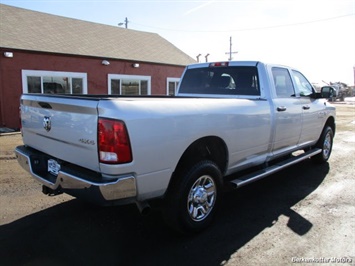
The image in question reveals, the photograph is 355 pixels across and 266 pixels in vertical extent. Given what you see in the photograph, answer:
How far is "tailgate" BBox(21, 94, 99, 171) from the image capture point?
118 inches

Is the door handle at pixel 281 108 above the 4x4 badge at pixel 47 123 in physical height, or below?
above

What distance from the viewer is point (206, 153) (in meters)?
3.95

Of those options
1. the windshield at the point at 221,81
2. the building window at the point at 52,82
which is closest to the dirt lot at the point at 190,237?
the windshield at the point at 221,81

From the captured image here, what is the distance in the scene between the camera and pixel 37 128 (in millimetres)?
3797

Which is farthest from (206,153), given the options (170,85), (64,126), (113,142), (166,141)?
(170,85)

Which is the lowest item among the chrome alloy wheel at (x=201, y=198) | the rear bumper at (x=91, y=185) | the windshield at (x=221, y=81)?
the chrome alloy wheel at (x=201, y=198)

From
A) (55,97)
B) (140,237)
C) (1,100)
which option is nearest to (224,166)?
(140,237)

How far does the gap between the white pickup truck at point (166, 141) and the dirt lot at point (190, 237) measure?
0.37 meters

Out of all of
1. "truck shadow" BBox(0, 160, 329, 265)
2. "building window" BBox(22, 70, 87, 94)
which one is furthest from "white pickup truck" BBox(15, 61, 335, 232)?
"building window" BBox(22, 70, 87, 94)

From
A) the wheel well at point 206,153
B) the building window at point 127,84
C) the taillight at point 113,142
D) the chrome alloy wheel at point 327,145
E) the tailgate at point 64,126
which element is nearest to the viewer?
the taillight at point 113,142

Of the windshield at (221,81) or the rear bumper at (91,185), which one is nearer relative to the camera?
the rear bumper at (91,185)

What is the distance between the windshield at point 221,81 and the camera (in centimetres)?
507

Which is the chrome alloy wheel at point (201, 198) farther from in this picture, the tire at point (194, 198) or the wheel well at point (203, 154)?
the wheel well at point (203, 154)

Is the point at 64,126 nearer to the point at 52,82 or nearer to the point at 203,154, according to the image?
the point at 203,154
